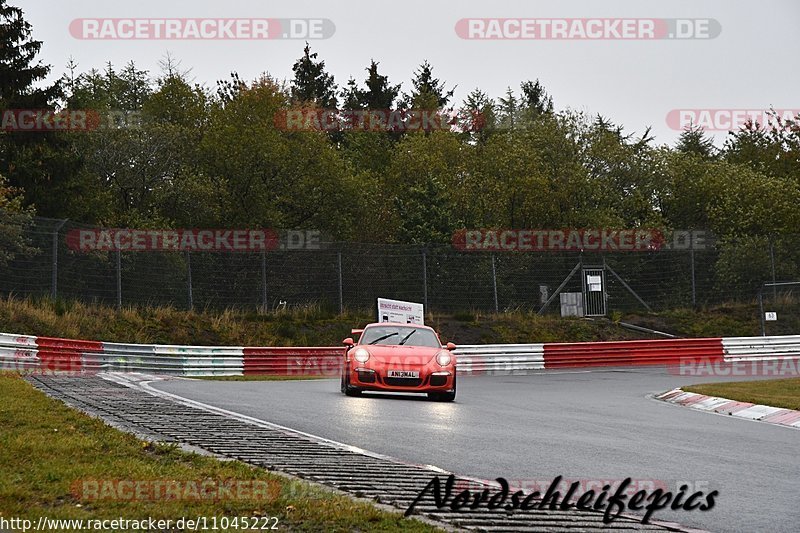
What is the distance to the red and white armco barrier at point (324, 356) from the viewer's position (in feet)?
77.2

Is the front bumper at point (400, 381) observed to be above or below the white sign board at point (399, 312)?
below

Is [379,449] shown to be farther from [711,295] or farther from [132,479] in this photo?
[711,295]

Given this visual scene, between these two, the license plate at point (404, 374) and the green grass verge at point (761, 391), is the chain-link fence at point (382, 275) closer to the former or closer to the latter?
the license plate at point (404, 374)

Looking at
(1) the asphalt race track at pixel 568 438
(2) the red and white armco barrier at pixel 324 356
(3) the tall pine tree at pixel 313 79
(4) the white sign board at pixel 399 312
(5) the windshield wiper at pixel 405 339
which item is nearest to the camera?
(1) the asphalt race track at pixel 568 438

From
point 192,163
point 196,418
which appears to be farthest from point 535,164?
point 196,418

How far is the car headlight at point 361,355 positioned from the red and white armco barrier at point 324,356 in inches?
342

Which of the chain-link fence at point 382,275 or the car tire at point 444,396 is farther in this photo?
the chain-link fence at point 382,275

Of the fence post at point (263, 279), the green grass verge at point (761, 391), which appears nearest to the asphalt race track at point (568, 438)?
the green grass verge at point (761, 391)

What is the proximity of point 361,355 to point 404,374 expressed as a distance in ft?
2.45

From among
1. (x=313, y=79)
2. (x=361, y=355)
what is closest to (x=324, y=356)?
(x=361, y=355)

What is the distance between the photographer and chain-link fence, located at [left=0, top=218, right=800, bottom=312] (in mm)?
27078

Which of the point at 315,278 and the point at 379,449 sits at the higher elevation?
the point at 315,278

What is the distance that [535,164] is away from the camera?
5253cm

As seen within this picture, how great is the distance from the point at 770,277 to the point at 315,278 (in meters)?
16.2
